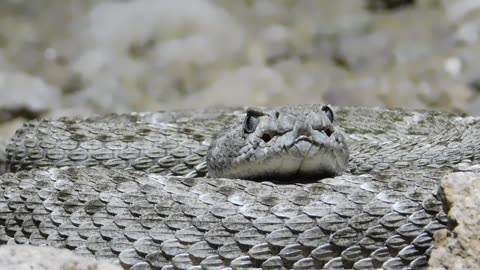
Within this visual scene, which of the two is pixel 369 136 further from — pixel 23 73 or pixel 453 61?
pixel 23 73

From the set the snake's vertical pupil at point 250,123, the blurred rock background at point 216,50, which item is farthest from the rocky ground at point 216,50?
the snake's vertical pupil at point 250,123

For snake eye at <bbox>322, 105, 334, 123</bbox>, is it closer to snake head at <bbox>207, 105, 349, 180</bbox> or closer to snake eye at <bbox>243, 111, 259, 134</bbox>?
snake head at <bbox>207, 105, 349, 180</bbox>

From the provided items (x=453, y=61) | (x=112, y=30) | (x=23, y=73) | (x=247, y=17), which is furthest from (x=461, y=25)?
(x=23, y=73)

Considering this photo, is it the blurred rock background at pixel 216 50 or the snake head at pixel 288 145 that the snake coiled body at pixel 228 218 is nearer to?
the snake head at pixel 288 145

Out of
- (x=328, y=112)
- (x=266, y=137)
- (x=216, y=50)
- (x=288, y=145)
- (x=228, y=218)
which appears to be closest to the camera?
(x=228, y=218)

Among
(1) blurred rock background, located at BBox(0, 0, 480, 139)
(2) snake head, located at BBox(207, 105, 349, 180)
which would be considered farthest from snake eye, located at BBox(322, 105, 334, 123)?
(1) blurred rock background, located at BBox(0, 0, 480, 139)

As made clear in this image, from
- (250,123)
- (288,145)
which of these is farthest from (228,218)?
(250,123)

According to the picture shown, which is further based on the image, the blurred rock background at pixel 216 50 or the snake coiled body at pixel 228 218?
the blurred rock background at pixel 216 50

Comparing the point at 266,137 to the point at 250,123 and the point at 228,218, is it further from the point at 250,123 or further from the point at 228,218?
the point at 228,218
